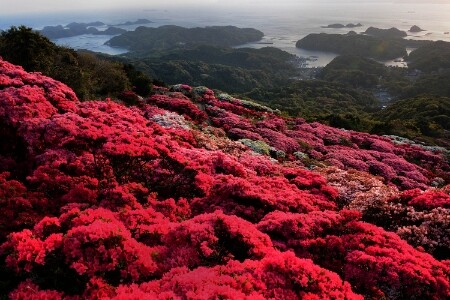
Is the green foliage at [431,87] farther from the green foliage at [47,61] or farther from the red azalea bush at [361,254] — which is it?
the red azalea bush at [361,254]

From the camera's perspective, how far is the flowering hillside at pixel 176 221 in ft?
28.9

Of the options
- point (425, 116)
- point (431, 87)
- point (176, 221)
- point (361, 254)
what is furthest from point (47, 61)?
point (431, 87)

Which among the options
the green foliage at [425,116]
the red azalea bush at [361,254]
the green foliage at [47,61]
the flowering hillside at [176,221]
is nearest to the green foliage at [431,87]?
the green foliage at [425,116]

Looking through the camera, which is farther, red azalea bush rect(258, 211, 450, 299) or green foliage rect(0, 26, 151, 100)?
green foliage rect(0, 26, 151, 100)

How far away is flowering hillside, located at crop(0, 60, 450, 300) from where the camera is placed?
8.80 m

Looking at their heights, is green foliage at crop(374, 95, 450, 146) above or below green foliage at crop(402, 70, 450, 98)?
above

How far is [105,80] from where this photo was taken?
42031 millimetres

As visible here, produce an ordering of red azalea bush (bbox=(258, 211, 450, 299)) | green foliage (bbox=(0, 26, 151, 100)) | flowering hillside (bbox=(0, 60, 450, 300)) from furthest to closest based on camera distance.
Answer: green foliage (bbox=(0, 26, 151, 100)), red azalea bush (bbox=(258, 211, 450, 299)), flowering hillside (bbox=(0, 60, 450, 300))

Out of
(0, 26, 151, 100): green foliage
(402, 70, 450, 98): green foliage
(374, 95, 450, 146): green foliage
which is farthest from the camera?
(402, 70, 450, 98): green foliage

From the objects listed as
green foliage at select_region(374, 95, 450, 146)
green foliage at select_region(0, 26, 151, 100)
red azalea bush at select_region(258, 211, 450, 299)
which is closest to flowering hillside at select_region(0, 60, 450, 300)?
red azalea bush at select_region(258, 211, 450, 299)

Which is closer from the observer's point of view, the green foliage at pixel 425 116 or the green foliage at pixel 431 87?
the green foliage at pixel 425 116

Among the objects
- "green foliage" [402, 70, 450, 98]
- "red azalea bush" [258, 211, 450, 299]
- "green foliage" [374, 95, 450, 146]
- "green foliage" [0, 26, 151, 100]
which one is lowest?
"green foliage" [402, 70, 450, 98]

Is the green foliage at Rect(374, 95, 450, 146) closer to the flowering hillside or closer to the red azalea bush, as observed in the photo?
the flowering hillside

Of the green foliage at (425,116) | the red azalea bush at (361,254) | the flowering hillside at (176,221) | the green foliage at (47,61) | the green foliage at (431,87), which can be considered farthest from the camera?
the green foliage at (431,87)
